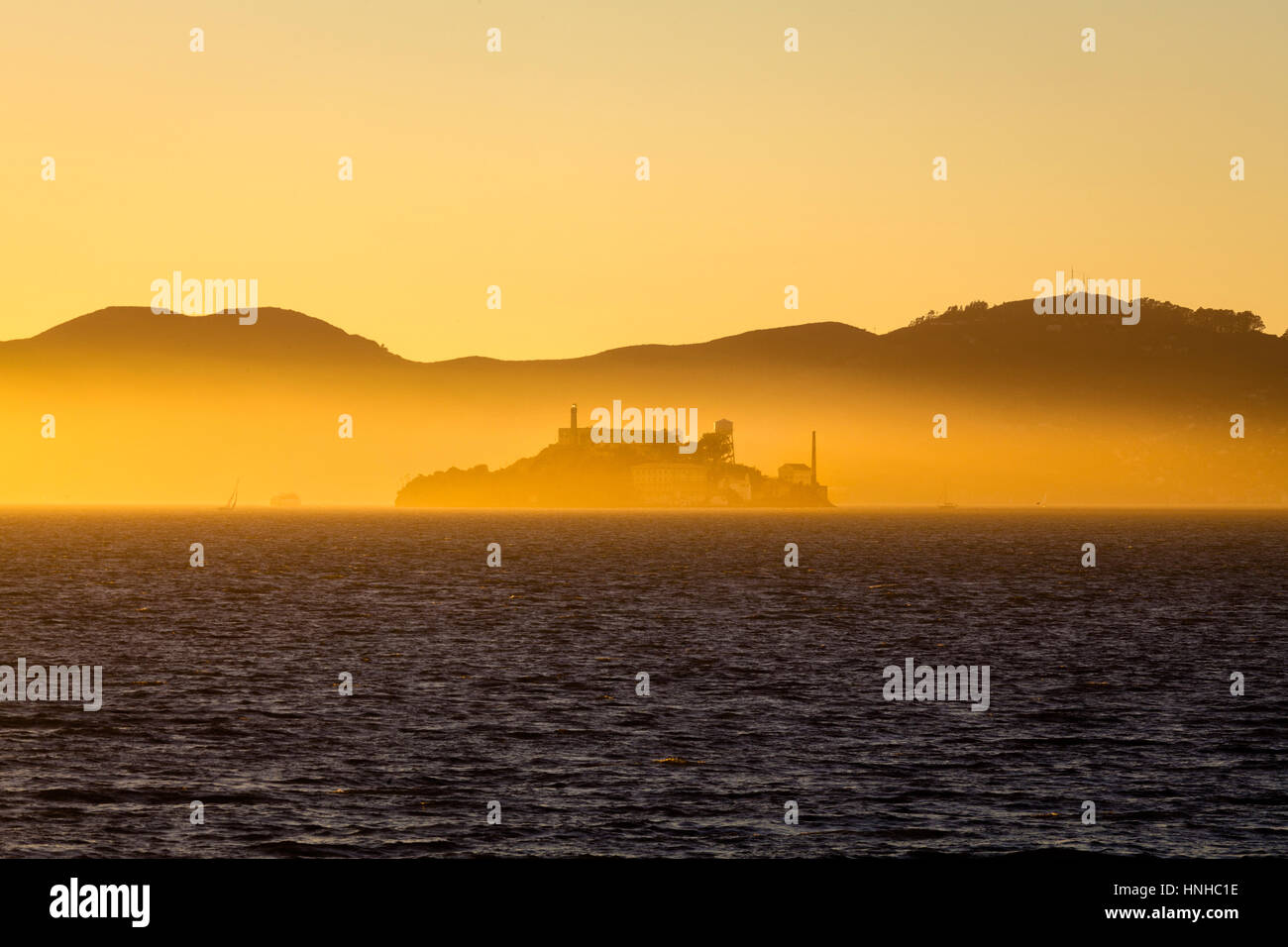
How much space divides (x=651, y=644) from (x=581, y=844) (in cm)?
4651

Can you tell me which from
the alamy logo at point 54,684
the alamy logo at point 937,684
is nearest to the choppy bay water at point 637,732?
the alamy logo at point 54,684

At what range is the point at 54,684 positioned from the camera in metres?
59.8

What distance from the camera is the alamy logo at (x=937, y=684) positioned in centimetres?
5612
